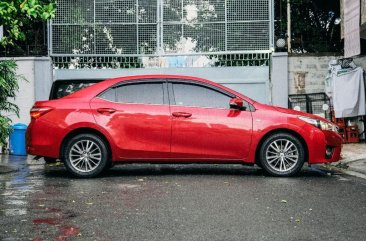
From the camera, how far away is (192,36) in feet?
56.1

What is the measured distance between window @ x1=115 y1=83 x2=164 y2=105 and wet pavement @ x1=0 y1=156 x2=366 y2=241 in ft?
4.01

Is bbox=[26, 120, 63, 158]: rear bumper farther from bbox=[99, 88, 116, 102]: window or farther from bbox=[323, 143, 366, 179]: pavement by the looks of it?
bbox=[323, 143, 366, 179]: pavement

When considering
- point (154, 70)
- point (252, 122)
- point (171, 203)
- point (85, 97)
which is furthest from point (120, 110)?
point (154, 70)

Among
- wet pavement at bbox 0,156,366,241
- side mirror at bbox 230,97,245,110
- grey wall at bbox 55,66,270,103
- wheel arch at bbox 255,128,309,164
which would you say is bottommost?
wet pavement at bbox 0,156,366,241

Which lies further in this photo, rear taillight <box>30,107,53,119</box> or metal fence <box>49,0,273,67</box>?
metal fence <box>49,0,273,67</box>

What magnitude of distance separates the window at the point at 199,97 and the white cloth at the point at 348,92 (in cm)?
695

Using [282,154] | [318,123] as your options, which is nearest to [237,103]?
[282,154]

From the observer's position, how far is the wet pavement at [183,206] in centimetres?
553

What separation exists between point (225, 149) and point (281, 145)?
887mm

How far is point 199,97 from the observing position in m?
9.70

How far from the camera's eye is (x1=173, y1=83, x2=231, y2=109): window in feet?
31.7

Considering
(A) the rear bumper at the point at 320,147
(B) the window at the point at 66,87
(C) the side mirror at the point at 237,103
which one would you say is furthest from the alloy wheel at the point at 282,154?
(B) the window at the point at 66,87

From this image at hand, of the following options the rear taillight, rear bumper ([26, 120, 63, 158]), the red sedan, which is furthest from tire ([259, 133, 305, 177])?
the rear taillight

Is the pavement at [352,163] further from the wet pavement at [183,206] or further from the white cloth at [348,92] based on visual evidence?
the white cloth at [348,92]
